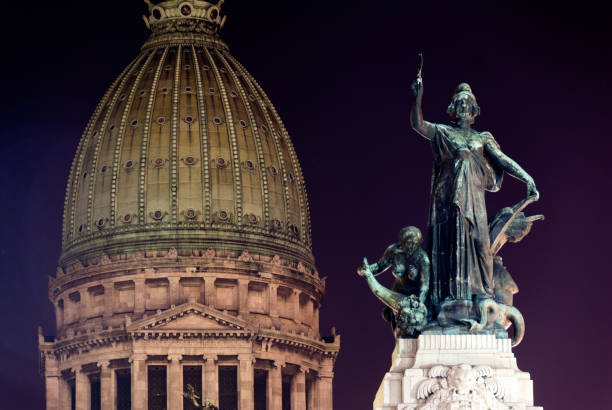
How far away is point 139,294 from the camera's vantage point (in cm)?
17250

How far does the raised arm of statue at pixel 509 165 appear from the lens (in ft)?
119

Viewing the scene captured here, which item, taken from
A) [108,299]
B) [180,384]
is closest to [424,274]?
[180,384]

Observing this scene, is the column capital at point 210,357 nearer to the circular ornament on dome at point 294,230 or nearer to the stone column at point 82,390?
the stone column at point 82,390

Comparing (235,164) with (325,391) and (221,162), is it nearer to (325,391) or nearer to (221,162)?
(221,162)

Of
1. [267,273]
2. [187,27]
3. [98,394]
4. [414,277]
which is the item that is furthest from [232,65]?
[414,277]

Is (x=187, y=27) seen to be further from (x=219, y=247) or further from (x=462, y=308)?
(x=462, y=308)

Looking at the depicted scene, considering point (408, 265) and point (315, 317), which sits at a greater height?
point (315, 317)

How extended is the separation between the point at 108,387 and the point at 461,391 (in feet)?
445

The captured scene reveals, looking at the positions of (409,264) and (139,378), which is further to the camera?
(139,378)

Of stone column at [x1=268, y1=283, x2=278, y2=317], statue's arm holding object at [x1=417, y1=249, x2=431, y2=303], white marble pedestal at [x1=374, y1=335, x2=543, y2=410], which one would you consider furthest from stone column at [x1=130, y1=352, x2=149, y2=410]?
white marble pedestal at [x1=374, y1=335, x2=543, y2=410]

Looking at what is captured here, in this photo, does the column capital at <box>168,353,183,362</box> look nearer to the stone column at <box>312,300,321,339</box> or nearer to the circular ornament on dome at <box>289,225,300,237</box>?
the stone column at <box>312,300,321,339</box>

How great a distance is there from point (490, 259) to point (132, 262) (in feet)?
453

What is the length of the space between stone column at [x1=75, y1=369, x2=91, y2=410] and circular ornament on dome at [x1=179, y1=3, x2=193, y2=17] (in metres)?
33.9

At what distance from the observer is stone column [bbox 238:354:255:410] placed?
168 m
